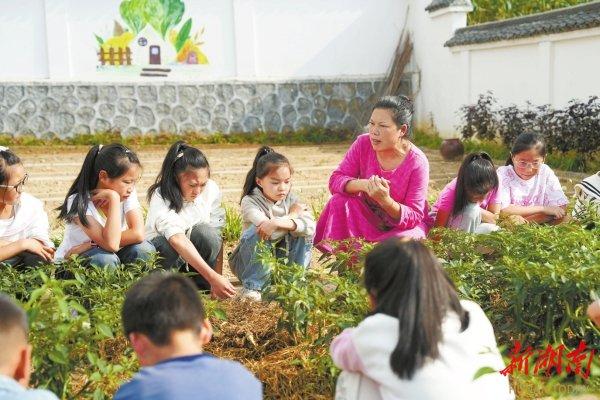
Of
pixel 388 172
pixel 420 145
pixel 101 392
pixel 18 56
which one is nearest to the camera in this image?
pixel 101 392

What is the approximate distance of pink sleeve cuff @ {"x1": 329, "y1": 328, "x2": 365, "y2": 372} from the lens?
221 centimetres

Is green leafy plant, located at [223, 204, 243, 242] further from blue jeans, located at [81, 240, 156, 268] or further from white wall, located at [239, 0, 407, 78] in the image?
white wall, located at [239, 0, 407, 78]

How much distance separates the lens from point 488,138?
37.1 ft

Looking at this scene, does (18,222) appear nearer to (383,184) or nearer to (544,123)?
(383,184)

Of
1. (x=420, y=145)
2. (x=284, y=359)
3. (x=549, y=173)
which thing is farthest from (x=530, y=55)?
(x=284, y=359)

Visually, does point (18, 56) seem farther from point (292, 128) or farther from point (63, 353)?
point (63, 353)

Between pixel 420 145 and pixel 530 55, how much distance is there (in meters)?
2.98

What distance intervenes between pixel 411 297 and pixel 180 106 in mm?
11719

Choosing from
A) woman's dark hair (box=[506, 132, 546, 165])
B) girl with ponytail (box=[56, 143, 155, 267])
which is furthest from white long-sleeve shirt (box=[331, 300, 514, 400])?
woman's dark hair (box=[506, 132, 546, 165])

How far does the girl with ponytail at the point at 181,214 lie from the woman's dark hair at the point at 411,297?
204 cm

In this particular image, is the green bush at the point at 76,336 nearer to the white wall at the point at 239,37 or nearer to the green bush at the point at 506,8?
the white wall at the point at 239,37

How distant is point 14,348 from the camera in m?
2.13

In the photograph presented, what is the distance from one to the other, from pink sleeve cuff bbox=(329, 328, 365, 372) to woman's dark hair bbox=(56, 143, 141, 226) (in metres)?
2.12

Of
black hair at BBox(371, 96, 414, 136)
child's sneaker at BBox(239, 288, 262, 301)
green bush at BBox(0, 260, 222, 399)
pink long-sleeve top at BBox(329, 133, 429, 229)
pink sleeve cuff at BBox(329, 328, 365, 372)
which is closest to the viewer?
pink sleeve cuff at BBox(329, 328, 365, 372)
